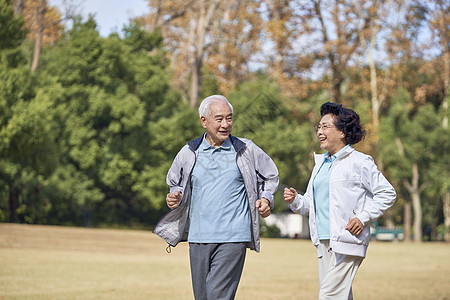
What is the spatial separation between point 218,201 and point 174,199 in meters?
0.33

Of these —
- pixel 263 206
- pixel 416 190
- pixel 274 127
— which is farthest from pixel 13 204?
pixel 263 206

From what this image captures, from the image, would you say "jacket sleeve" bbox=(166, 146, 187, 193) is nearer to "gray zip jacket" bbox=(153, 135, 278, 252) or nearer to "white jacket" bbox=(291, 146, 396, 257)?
"gray zip jacket" bbox=(153, 135, 278, 252)

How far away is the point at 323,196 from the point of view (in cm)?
589

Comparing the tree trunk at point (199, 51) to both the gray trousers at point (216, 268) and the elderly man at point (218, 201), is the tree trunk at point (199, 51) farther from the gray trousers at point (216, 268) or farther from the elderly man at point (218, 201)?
the gray trousers at point (216, 268)

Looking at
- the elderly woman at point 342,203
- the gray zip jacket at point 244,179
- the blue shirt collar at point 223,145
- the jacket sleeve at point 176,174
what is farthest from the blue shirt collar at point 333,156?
the jacket sleeve at point 176,174

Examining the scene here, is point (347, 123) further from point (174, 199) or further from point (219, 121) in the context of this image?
point (174, 199)

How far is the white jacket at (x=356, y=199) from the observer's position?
18.4 feet

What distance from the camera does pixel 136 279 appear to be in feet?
46.2

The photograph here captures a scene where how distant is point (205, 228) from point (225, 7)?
3729cm

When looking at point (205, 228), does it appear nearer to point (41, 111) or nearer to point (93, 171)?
point (41, 111)

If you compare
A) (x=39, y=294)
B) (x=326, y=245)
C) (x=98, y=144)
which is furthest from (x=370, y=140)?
(x=326, y=245)

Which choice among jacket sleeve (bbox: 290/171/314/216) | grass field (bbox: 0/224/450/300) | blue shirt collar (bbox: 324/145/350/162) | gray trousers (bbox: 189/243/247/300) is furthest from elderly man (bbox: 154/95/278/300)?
grass field (bbox: 0/224/450/300)

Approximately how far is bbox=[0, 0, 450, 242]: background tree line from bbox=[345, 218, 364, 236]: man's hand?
2931cm

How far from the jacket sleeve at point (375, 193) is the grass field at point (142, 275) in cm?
597
